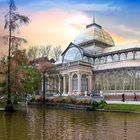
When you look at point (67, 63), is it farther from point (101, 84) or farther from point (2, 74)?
point (2, 74)

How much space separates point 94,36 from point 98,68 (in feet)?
35.5

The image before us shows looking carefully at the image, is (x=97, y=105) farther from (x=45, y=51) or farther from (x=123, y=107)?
(x=45, y=51)

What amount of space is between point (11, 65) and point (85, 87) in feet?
93.3

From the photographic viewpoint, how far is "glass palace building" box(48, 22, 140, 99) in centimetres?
5641

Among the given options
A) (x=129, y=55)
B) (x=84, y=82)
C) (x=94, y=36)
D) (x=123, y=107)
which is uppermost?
(x=94, y=36)

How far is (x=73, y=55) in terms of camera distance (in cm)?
6725

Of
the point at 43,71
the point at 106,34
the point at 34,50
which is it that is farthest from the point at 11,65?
the point at 34,50

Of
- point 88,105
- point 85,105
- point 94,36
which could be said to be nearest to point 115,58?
point 94,36

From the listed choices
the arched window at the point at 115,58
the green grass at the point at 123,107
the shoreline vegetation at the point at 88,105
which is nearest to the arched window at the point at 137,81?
the arched window at the point at 115,58

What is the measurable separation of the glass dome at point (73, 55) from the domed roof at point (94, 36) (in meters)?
5.18

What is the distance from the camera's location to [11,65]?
3650 centimetres

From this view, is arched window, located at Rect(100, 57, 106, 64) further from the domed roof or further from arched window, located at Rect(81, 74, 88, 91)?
the domed roof

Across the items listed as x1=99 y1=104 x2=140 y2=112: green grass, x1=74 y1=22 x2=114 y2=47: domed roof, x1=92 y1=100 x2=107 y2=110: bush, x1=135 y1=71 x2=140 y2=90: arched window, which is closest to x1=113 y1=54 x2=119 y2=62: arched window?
x1=135 y1=71 x2=140 y2=90: arched window

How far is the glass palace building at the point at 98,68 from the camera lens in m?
56.4
